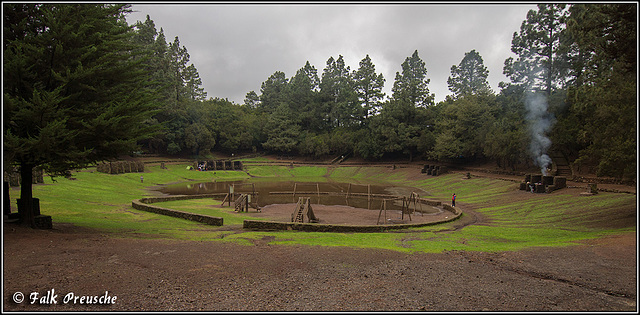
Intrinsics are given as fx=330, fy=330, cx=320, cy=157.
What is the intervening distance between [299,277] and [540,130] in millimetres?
41532

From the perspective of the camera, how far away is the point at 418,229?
20719 millimetres

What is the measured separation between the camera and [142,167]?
53812mm

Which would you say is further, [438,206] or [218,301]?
Result: [438,206]

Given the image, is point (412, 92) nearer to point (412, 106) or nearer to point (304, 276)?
point (412, 106)

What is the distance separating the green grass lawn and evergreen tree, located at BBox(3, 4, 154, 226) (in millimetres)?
4210

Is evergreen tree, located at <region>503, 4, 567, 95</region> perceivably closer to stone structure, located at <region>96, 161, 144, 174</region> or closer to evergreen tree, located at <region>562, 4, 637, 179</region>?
evergreen tree, located at <region>562, 4, 637, 179</region>

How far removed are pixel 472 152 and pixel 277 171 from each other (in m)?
36.5

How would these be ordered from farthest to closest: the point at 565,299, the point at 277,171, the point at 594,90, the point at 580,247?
the point at 277,171 < the point at 594,90 < the point at 580,247 < the point at 565,299

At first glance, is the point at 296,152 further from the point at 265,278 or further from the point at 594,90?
the point at 265,278

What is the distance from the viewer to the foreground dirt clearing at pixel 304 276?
22.7 ft

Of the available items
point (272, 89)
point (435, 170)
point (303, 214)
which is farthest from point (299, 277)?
point (272, 89)

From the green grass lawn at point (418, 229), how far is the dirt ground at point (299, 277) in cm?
220

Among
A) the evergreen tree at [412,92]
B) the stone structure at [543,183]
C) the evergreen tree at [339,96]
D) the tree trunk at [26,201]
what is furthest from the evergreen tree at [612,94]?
the evergreen tree at [339,96]

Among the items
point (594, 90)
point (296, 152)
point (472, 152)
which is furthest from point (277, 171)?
point (594, 90)
